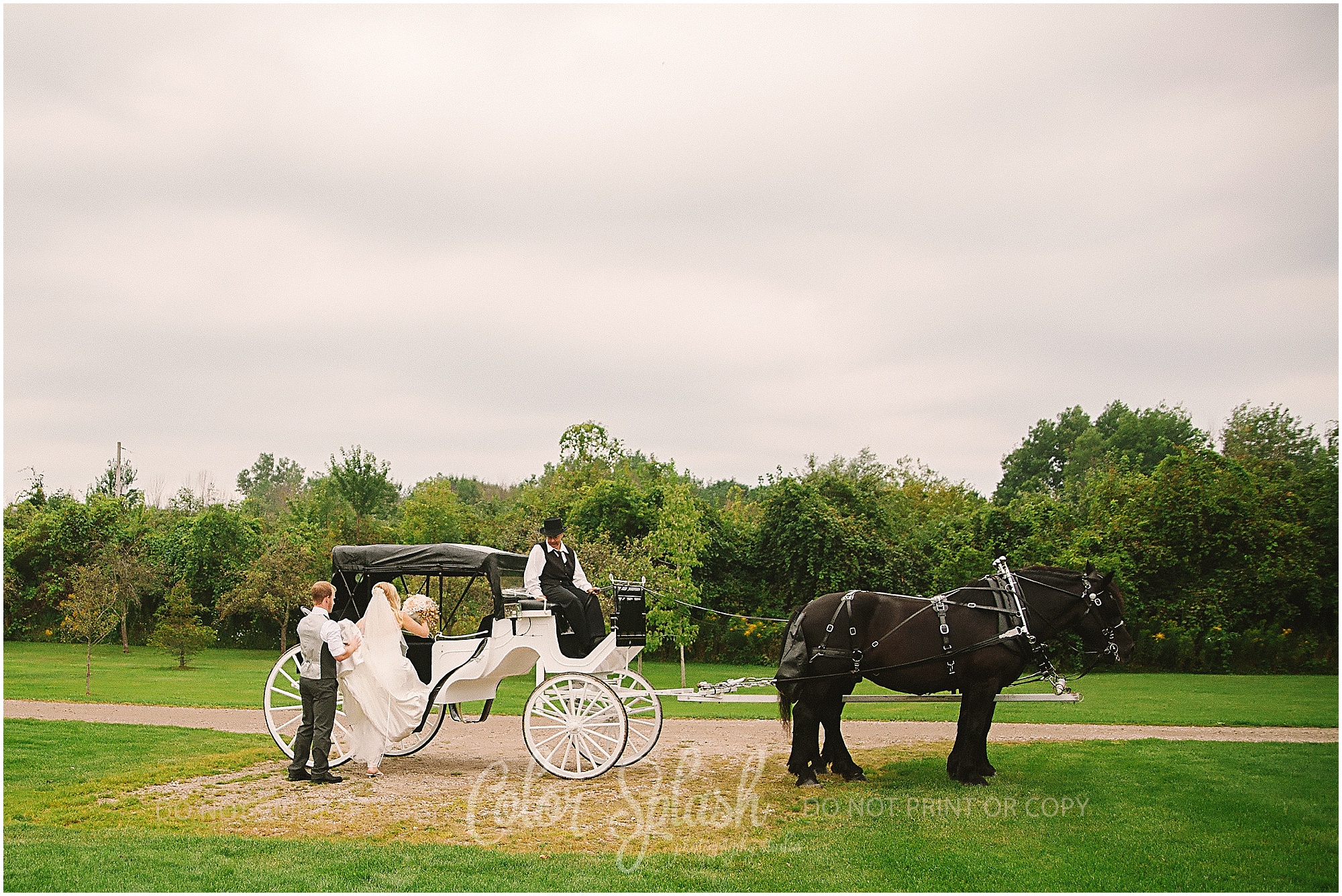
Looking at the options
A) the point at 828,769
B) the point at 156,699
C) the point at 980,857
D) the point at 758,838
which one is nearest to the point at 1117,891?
the point at 980,857

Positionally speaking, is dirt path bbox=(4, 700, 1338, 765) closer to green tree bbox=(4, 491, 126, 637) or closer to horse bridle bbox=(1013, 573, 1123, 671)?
horse bridle bbox=(1013, 573, 1123, 671)

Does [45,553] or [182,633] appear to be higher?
[45,553]

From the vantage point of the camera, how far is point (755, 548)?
28.3 metres

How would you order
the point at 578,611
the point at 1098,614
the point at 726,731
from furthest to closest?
the point at 726,731 → the point at 578,611 → the point at 1098,614

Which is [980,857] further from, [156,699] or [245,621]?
[245,621]

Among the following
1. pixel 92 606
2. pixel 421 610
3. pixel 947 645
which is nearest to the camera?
pixel 947 645

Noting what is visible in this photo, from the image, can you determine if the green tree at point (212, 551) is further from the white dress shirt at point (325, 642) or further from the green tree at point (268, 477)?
the green tree at point (268, 477)

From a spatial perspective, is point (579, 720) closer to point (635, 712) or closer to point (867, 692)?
point (635, 712)

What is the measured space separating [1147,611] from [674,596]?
1345 centimetres

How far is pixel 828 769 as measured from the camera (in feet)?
31.9

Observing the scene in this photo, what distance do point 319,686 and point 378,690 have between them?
0.56 metres

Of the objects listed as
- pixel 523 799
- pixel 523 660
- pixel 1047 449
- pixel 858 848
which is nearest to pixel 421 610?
pixel 523 660

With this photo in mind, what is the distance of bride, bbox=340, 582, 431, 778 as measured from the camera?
30.8 feet

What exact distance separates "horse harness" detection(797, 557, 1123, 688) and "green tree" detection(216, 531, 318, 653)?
64.2 ft
